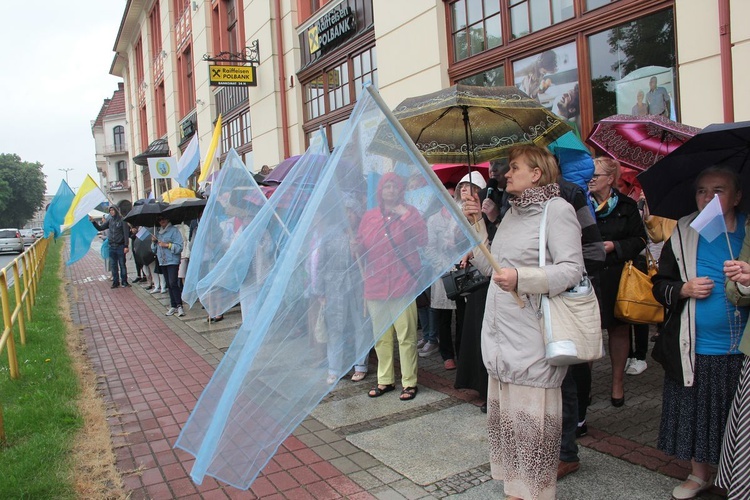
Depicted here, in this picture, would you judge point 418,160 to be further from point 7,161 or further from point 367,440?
point 7,161

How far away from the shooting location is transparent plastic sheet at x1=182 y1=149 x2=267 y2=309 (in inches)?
267

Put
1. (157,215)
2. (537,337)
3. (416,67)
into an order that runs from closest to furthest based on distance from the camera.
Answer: (537,337)
(416,67)
(157,215)

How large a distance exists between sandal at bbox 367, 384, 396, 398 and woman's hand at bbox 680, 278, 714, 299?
292 cm

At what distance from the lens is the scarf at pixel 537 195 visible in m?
2.99

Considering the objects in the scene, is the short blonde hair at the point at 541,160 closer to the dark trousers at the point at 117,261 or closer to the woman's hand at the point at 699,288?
the woman's hand at the point at 699,288

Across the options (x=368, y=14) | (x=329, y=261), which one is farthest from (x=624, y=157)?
(x=368, y=14)

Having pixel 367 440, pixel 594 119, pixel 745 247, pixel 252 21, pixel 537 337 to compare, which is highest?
pixel 252 21

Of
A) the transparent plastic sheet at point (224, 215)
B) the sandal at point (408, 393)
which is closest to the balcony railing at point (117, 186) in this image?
the transparent plastic sheet at point (224, 215)

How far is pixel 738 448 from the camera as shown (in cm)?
279

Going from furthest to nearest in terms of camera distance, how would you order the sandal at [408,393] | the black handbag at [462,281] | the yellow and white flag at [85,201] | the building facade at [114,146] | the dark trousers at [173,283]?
the building facade at [114,146], the yellow and white flag at [85,201], the dark trousers at [173,283], the sandal at [408,393], the black handbag at [462,281]

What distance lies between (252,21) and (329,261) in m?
14.8

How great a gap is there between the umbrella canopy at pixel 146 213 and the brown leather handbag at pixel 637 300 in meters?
8.18

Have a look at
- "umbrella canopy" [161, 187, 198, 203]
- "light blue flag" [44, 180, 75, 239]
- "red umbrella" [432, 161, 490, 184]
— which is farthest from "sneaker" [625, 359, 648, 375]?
"light blue flag" [44, 180, 75, 239]

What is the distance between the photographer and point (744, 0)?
5379mm
